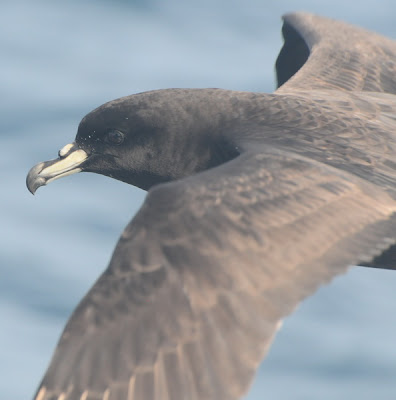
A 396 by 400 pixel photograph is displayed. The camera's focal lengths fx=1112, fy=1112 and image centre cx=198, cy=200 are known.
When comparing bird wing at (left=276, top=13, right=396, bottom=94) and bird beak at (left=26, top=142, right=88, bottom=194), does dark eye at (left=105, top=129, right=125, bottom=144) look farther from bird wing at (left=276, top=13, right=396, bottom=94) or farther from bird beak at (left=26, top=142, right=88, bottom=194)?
bird wing at (left=276, top=13, right=396, bottom=94)

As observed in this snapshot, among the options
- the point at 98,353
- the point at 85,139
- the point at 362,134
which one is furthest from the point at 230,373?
the point at 85,139

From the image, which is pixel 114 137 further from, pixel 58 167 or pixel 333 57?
pixel 333 57

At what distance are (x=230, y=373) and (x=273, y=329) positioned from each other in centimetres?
30

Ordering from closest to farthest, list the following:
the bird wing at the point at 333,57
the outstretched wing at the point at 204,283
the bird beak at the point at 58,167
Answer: the outstretched wing at the point at 204,283
the bird beak at the point at 58,167
the bird wing at the point at 333,57

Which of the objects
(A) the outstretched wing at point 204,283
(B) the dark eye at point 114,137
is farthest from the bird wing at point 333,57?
(A) the outstretched wing at point 204,283

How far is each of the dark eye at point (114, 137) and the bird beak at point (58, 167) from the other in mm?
225

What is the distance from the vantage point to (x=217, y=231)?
551 cm

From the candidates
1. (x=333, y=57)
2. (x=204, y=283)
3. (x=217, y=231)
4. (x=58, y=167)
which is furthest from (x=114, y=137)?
(x=333, y=57)

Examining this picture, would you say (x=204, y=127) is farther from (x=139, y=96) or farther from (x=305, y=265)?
(x=305, y=265)

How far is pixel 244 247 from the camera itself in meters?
5.47

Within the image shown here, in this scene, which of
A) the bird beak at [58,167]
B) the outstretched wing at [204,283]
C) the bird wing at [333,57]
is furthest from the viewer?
the bird wing at [333,57]

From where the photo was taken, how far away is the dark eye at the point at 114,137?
7.31 metres

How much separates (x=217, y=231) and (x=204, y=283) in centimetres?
32

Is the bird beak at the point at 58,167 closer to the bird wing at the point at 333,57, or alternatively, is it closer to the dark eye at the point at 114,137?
the dark eye at the point at 114,137
